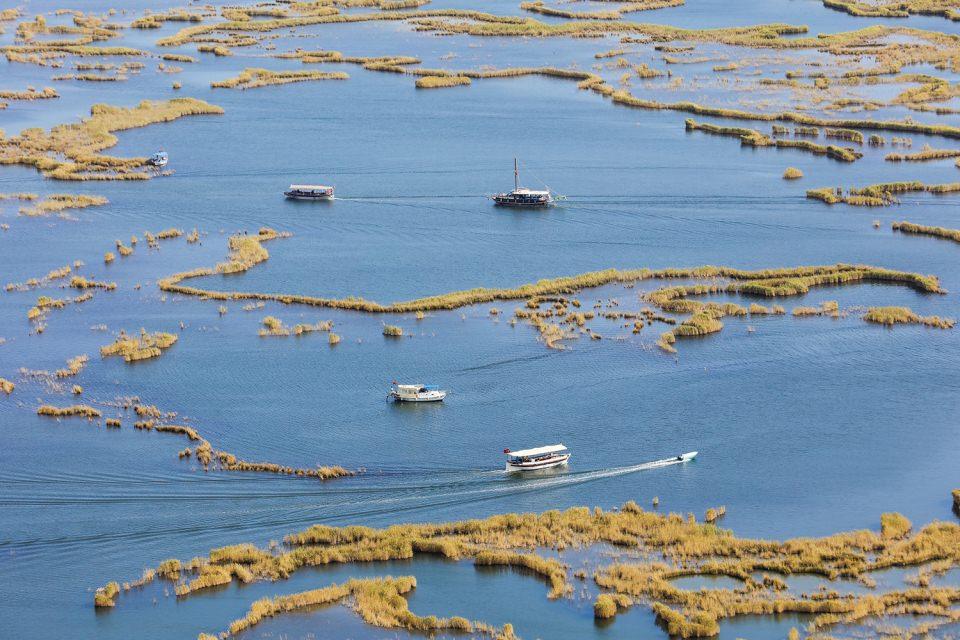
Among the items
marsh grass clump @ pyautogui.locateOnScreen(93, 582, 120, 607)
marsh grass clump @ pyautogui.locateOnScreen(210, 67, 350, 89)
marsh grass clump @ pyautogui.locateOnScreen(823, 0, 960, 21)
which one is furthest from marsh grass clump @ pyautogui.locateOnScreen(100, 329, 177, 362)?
marsh grass clump @ pyautogui.locateOnScreen(823, 0, 960, 21)

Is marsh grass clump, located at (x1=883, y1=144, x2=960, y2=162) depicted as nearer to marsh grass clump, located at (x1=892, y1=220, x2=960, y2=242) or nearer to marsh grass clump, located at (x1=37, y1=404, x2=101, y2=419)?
marsh grass clump, located at (x1=892, y1=220, x2=960, y2=242)

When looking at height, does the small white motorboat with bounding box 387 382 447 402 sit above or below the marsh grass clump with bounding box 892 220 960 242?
below

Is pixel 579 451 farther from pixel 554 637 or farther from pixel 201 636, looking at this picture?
pixel 201 636

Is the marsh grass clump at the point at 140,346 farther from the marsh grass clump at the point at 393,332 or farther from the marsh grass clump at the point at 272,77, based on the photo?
the marsh grass clump at the point at 272,77

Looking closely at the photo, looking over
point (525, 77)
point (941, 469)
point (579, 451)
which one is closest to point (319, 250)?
point (579, 451)

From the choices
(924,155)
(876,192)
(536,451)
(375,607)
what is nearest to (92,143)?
(876,192)

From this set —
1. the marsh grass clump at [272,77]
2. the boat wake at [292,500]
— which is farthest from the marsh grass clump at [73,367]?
the marsh grass clump at [272,77]
